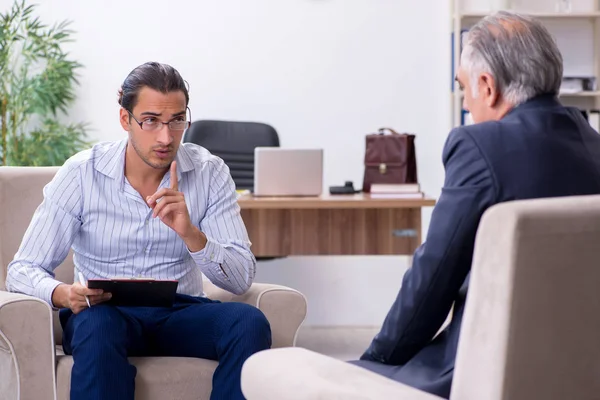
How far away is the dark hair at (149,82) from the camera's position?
101 inches

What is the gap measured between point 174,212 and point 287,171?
173 cm

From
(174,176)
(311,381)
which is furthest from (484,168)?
(174,176)

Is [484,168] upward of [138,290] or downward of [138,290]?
upward

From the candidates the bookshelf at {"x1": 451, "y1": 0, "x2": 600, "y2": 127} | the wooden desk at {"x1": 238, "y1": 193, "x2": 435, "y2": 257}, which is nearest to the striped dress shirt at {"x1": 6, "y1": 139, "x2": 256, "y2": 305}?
the wooden desk at {"x1": 238, "y1": 193, "x2": 435, "y2": 257}

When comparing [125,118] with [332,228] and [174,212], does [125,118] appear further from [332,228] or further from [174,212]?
[332,228]

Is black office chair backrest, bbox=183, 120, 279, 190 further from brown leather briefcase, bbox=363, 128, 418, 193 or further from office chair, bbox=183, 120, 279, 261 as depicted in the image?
brown leather briefcase, bbox=363, 128, 418, 193

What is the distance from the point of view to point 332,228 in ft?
13.3

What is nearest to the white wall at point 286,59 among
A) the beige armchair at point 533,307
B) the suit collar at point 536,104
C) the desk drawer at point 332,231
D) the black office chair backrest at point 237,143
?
the black office chair backrest at point 237,143

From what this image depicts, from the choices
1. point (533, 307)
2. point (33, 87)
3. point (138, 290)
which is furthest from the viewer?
point (33, 87)

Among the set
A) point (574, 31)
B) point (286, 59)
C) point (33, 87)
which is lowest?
point (33, 87)

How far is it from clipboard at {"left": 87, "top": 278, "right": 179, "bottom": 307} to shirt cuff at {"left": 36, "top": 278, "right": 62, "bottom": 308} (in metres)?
0.17

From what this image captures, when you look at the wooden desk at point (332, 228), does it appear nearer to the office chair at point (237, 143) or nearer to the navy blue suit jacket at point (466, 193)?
the office chair at point (237, 143)

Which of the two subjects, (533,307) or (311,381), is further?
(311,381)

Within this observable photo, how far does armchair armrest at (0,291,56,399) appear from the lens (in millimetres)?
2273
